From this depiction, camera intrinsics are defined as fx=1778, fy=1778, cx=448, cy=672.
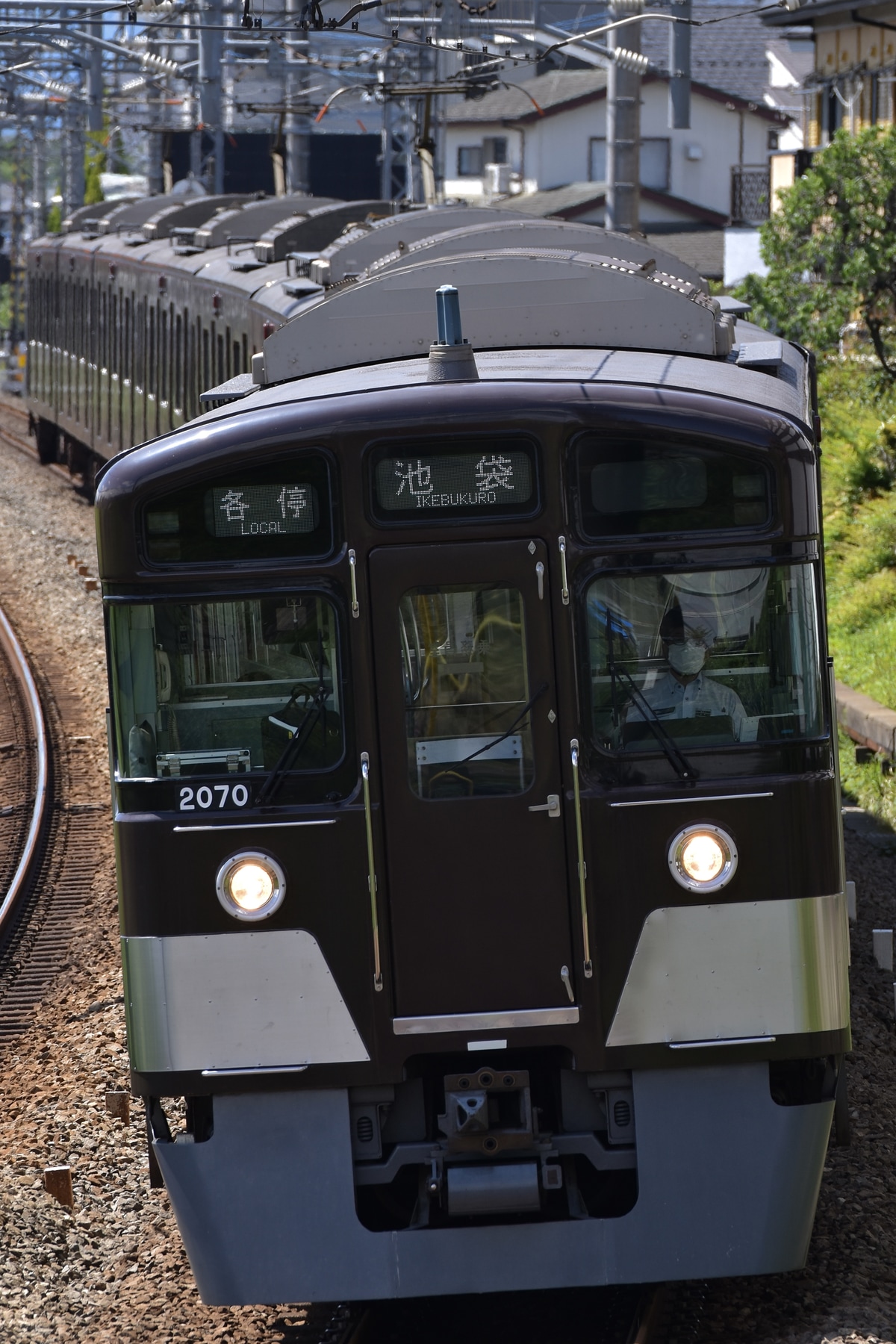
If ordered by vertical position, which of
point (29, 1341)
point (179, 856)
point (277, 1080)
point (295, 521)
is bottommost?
point (29, 1341)

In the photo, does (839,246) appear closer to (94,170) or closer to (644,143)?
(644,143)

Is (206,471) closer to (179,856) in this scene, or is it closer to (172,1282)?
(179,856)

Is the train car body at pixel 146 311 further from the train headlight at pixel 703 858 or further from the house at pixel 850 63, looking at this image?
the house at pixel 850 63

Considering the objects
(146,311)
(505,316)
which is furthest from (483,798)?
(146,311)

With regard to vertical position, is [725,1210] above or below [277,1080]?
below

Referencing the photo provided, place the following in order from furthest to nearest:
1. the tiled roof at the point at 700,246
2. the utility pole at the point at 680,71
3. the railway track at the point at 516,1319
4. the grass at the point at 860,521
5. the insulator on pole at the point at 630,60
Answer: the tiled roof at the point at 700,246
the utility pole at the point at 680,71
the grass at the point at 860,521
the insulator on pole at the point at 630,60
the railway track at the point at 516,1319

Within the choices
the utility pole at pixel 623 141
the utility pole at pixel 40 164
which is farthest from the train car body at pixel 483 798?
the utility pole at pixel 40 164

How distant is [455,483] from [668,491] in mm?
585

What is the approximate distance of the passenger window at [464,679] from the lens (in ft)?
16.1

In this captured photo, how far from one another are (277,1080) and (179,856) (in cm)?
68

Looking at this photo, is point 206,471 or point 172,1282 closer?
point 206,471

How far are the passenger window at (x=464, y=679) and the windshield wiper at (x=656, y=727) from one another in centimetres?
24

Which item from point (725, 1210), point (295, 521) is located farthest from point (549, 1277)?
point (295, 521)

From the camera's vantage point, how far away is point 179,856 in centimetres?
496
